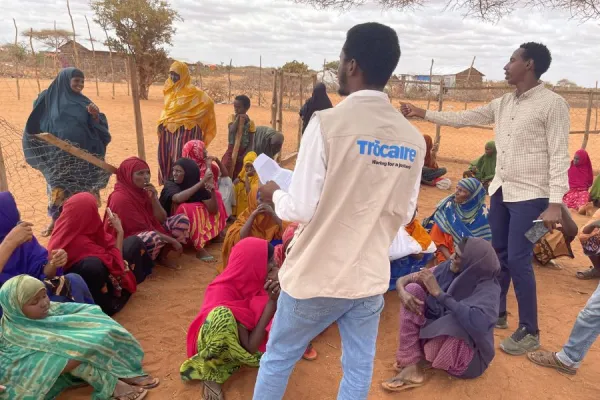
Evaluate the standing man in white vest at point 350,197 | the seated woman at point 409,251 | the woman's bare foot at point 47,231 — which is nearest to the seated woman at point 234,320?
the standing man in white vest at point 350,197

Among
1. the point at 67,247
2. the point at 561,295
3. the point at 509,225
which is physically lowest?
the point at 561,295

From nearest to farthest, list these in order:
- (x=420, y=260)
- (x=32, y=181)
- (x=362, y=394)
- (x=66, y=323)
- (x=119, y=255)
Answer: (x=362, y=394), (x=66, y=323), (x=119, y=255), (x=420, y=260), (x=32, y=181)

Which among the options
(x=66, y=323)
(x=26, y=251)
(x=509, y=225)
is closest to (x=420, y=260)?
(x=509, y=225)

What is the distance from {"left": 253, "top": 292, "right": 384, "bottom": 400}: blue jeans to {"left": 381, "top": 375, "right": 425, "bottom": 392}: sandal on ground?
1023 mm

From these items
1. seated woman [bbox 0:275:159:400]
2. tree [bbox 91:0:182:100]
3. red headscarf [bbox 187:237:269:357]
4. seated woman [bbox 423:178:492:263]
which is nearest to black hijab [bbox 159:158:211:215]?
red headscarf [bbox 187:237:269:357]

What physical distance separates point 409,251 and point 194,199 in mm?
2434

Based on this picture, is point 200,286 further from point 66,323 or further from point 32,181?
point 32,181

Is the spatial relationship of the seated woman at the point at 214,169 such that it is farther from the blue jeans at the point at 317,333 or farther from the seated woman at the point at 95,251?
the blue jeans at the point at 317,333

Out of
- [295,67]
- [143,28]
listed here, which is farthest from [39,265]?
[295,67]

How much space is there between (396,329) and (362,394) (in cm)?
185

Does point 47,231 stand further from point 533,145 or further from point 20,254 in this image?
point 533,145

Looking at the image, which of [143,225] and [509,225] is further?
[143,225]

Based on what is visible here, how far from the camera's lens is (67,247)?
10.9 ft

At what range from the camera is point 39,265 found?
9.89 feet
